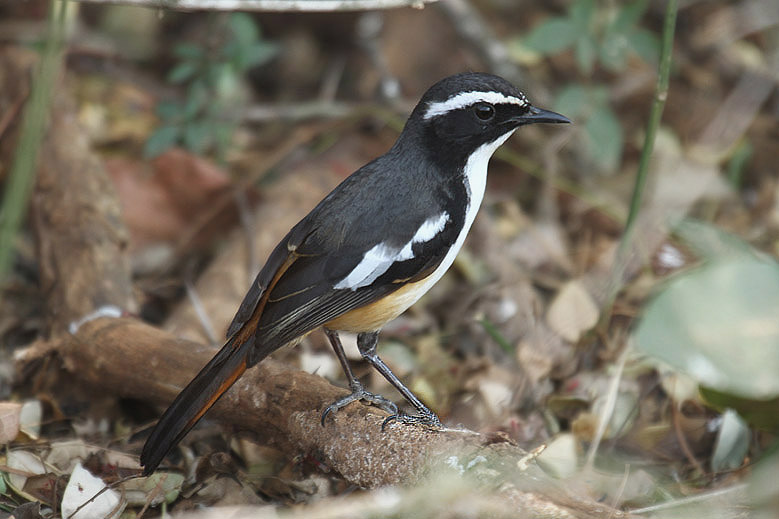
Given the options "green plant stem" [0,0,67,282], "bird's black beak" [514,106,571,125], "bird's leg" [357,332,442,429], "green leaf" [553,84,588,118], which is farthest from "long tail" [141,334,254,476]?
"green leaf" [553,84,588,118]

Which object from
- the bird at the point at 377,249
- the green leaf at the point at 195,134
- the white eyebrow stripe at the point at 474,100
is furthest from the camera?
the green leaf at the point at 195,134

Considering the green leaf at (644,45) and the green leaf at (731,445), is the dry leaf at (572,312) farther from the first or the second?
the green leaf at (644,45)

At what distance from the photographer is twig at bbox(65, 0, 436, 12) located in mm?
3818

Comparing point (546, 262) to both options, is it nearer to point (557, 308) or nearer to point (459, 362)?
point (557, 308)

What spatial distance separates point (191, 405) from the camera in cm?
359

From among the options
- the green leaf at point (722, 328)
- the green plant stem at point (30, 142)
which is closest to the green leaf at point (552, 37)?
the green leaf at point (722, 328)

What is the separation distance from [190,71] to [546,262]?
2427mm

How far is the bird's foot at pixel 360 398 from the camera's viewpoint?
12.0 ft

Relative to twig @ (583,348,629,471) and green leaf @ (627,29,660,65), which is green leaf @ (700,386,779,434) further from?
green leaf @ (627,29,660,65)

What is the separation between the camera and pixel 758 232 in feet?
19.8

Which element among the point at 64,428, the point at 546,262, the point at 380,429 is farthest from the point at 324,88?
the point at 380,429

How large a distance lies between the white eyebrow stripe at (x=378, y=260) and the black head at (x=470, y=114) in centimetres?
44

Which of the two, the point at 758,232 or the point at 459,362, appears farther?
the point at 758,232

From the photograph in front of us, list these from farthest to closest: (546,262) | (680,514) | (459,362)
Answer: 1. (546,262)
2. (459,362)
3. (680,514)
